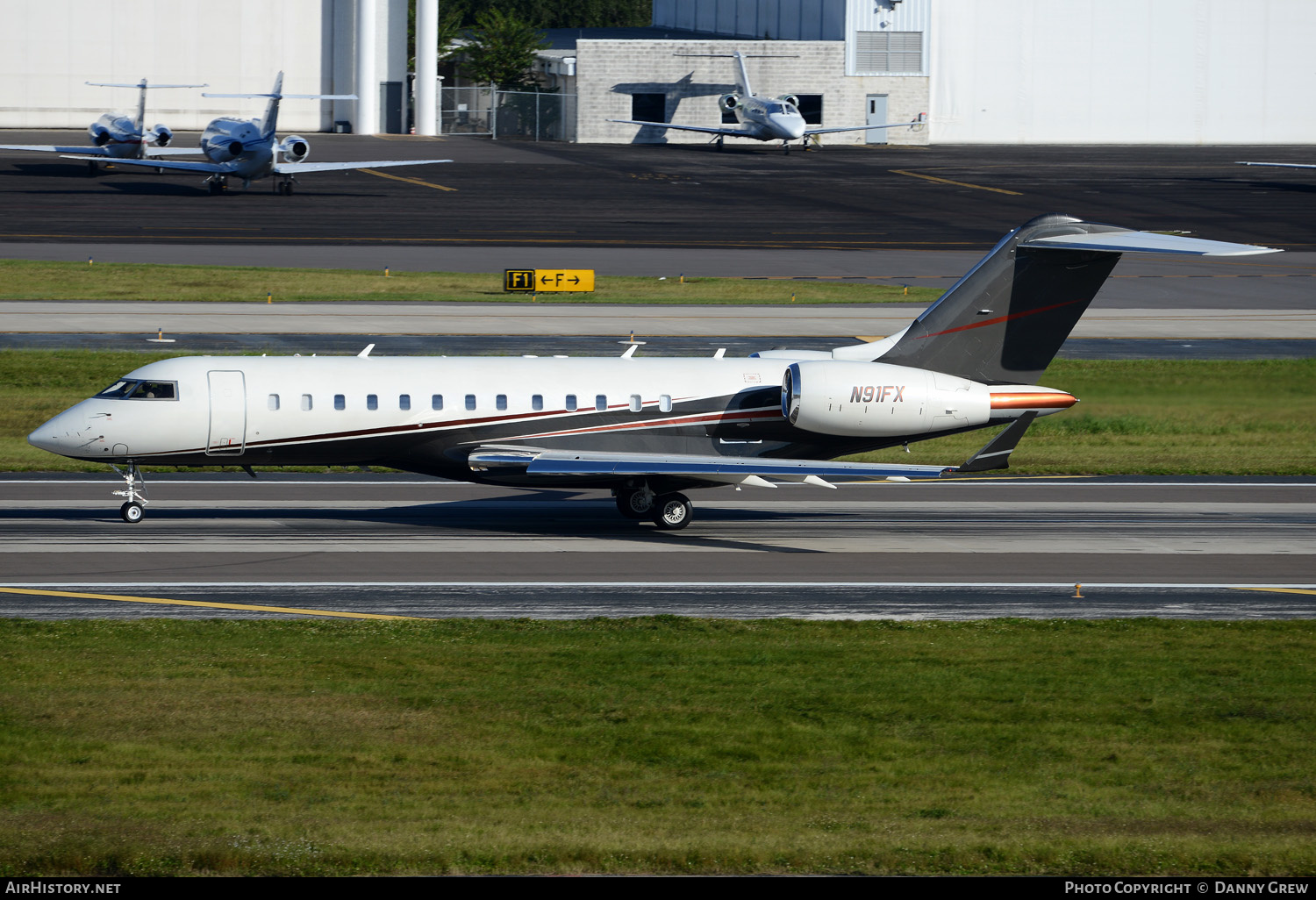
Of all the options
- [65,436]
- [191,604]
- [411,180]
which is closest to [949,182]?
[411,180]

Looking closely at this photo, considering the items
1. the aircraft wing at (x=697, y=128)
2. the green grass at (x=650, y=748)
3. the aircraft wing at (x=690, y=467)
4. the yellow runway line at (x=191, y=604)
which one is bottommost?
the yellow runway line at (x=191, y=604)

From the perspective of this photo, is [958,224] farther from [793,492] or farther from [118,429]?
[118,429]

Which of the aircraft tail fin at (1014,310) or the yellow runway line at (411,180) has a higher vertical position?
the yellow runway line at (411,180)

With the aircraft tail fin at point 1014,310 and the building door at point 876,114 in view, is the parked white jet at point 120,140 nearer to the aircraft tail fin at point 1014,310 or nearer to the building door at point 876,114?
the building door at point 876,114

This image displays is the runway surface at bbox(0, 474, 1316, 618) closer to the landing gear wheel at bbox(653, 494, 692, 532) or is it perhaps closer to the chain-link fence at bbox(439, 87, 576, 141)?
the landing gear wheel at bbox(653, 494, 692, 532)

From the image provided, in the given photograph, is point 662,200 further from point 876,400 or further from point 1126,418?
point 876,400

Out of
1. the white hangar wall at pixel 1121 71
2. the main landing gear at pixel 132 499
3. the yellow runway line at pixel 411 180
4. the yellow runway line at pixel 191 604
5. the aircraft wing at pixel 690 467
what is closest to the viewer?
the yellow runway line at pixel 191 604

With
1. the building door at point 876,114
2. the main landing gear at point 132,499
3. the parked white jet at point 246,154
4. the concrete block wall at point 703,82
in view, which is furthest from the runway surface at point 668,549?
the building door at point 876,114

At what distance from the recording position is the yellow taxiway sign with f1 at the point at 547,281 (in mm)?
59156

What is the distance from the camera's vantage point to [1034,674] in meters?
18.9

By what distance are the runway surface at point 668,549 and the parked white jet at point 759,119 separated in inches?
3163

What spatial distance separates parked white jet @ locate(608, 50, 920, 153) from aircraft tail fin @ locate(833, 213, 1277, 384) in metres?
84.8
